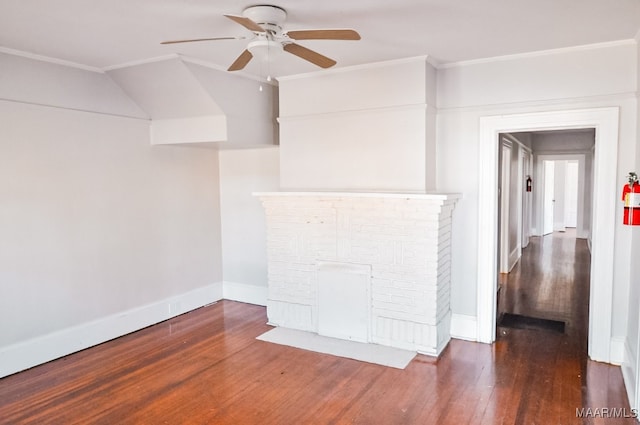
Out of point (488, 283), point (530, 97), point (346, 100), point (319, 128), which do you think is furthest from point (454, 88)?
point (488, 283)

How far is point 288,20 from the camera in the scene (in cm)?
279

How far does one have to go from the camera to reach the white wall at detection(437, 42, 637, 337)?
341 cm

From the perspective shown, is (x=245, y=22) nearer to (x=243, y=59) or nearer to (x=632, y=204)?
(x=243, y=59)

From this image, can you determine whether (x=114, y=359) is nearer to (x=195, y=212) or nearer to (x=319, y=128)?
(x=195, y=212)

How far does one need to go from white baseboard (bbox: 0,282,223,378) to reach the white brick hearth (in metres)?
1.17

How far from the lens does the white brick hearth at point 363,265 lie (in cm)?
379

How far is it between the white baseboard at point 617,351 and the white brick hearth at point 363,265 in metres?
1.26

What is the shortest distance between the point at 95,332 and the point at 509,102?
421cm

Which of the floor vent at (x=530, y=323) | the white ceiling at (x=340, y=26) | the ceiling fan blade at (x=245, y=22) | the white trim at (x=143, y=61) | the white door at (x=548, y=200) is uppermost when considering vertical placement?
the white trim at (x=143, y=61)

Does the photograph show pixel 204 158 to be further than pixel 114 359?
Yes

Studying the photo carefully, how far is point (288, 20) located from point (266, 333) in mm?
2858

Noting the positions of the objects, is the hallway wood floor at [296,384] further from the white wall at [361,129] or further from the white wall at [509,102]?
the white wall at [361,129]

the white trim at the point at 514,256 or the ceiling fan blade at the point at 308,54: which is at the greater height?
the ceiling fan blade at the point at 308,54

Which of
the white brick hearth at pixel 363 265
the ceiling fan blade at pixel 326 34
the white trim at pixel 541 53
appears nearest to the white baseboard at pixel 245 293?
the white brick hearth at pixel 363 265
